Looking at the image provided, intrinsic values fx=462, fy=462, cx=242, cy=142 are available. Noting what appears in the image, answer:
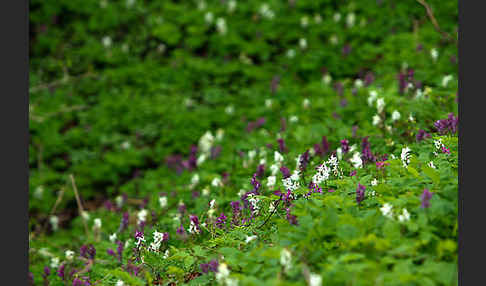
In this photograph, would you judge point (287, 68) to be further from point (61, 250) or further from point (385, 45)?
point (61, 250)

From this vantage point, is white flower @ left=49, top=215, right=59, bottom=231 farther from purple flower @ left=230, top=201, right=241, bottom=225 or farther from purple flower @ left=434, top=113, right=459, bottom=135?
purple flower @ left=434, top=113, right=459, bottom=135

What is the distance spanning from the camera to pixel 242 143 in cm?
543

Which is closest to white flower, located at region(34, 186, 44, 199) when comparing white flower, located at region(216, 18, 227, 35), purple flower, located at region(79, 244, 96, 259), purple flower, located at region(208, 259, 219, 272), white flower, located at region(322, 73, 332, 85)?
purple flower, located at region(79, 244, 96, 259)

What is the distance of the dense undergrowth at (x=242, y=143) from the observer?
241 cm

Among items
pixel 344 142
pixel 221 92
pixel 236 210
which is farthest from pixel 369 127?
pixel 221 92

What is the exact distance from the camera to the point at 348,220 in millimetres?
2367

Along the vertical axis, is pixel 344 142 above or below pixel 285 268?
above

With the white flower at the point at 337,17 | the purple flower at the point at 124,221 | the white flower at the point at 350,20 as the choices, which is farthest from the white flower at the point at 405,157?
the white flower at the point at 337,17

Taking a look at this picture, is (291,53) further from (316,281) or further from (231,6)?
(316,281)

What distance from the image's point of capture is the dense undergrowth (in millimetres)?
2414

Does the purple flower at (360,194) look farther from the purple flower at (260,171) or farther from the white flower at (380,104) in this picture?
the white flower at (380,104)

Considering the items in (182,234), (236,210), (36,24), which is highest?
(36,24)

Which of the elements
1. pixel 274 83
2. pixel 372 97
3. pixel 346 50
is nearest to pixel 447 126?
pixel 372 97

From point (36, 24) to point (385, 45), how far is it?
632 cm
